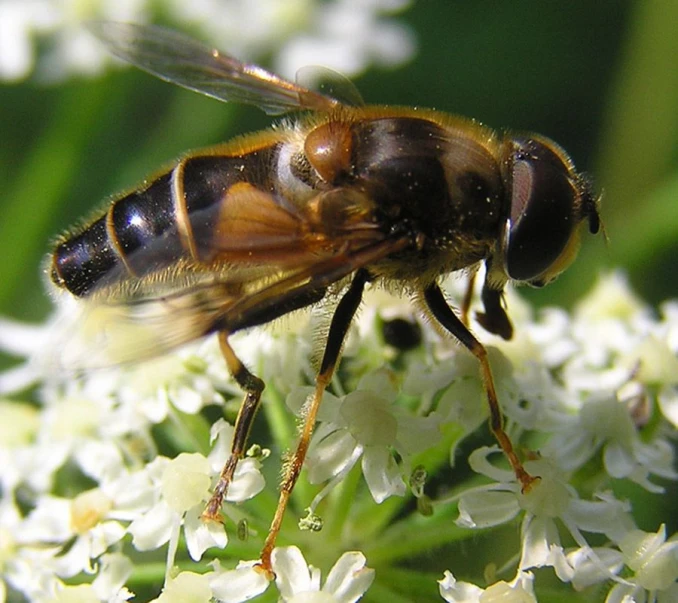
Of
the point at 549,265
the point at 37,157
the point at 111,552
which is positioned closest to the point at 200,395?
the point at 111,552

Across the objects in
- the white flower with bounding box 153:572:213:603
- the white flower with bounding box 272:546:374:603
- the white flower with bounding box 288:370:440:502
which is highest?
the white flower with bounding box 288:370:440:502

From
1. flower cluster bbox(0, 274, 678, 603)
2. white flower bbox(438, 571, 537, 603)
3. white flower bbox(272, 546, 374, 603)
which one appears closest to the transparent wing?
flower cluster bbox(0, 274, 678, 603)

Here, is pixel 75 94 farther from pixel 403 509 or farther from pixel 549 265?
pixel 549 265

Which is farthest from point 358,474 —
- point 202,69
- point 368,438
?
point 202,69

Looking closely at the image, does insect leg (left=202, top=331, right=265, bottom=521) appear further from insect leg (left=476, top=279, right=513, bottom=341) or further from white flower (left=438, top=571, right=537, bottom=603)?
insect leg (left=476, top=279, right=513, bottom=341)

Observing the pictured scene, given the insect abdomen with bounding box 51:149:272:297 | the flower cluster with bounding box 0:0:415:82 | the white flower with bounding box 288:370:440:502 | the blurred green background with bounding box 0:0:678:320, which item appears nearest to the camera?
the insect abdomen with bounding box 51:149:272:297
